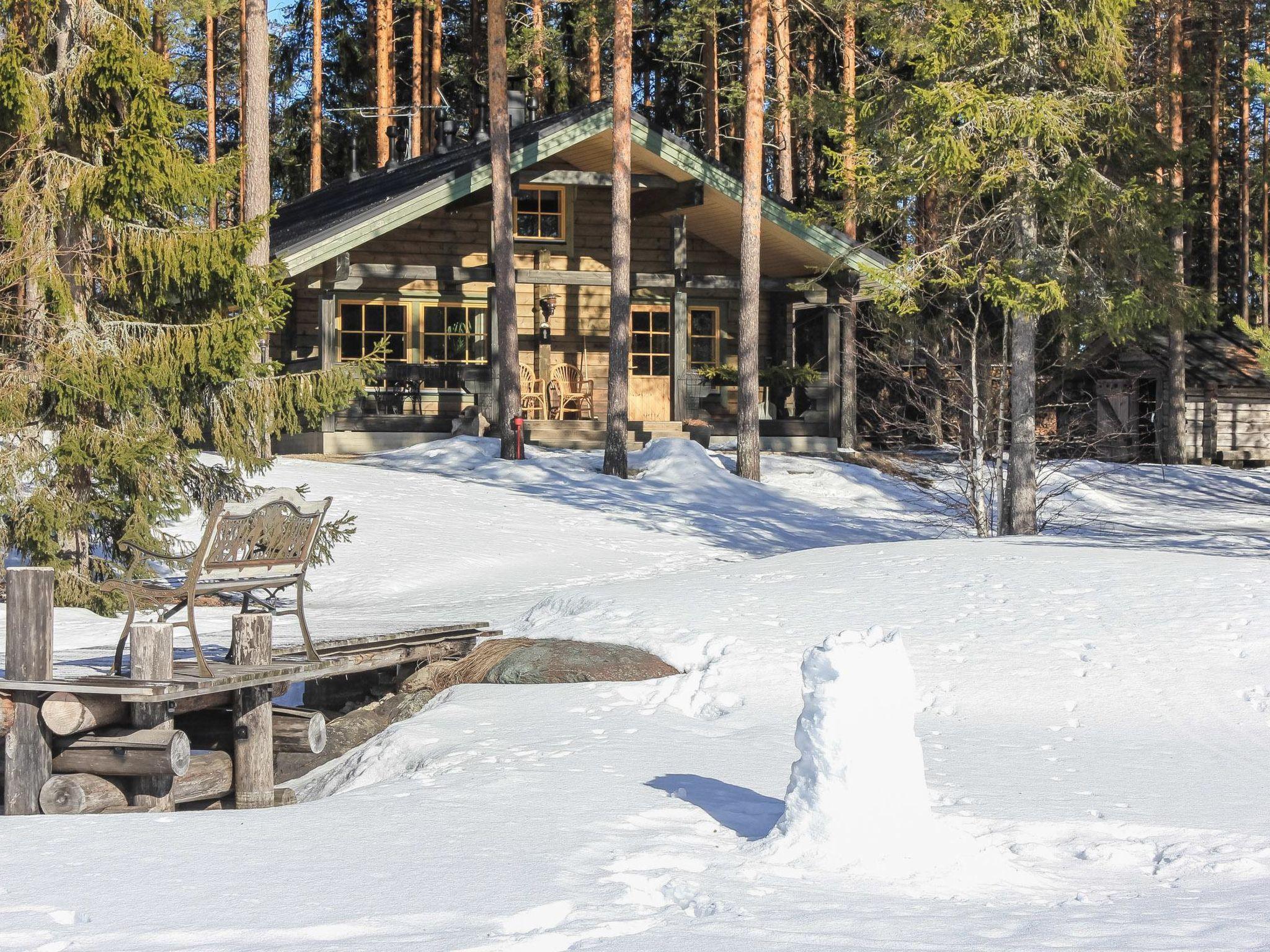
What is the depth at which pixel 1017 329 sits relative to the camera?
18.6m

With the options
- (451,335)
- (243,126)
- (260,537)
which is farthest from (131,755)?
(243,126)

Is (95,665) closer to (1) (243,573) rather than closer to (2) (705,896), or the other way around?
(1) (243,573)

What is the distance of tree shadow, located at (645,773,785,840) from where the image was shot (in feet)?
20.8

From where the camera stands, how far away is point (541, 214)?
93.8ft

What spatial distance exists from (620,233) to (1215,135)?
1756 cm

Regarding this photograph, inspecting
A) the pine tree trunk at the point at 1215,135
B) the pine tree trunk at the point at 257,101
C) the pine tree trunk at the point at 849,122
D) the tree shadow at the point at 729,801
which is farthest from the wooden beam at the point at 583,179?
the tree shadow at the point at 729,801

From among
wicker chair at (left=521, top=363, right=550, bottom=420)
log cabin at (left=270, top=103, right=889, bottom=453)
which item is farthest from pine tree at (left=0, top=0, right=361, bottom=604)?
wicker chair at (left=521, top=363, right=550, bottom=420)

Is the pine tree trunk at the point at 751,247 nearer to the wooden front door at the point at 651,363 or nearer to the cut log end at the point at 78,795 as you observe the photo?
the wooden front door at the point at 651,363

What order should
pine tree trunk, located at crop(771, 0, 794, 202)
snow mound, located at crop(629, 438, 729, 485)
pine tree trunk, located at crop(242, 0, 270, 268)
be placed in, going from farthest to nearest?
pine tree trunk, located at crop(771, 0, 794, 202) < snow mound, located at crop(629, 438, 729, 485) < pine tree trunk, located at crop(242, 0, 270, 268)

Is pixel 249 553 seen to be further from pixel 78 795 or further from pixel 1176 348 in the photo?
pixel 1176 348

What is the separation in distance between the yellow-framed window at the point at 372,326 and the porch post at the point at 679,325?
5.20 m

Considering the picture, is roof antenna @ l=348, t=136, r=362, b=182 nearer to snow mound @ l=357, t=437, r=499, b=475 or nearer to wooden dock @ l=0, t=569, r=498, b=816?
snow mound @ l=357, t=437, r=499, b=475

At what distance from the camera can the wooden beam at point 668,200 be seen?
26.9 m

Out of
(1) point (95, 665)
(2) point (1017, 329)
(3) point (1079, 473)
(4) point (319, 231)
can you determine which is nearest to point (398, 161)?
(4) point (319, 231)
